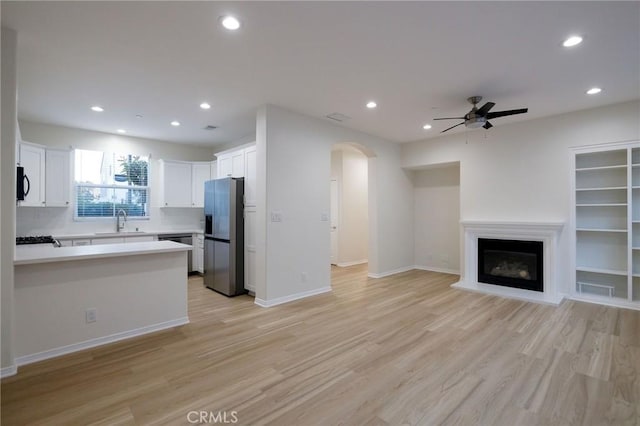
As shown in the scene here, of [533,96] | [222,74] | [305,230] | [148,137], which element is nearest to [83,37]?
[222,74]

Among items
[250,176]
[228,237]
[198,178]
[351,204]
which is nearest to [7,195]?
[228,237]

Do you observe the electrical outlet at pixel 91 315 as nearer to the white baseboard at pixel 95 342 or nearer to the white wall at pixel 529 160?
the white baseboard at pixel 95 342

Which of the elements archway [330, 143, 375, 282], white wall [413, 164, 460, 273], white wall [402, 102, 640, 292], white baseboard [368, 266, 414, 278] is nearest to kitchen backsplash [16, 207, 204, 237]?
archway [330, 143, 375, 282]

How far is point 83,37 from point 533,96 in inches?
200

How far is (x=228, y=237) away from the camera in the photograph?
4.68 metres

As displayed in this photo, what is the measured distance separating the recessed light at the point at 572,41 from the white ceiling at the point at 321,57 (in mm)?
53

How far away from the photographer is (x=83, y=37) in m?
2.55

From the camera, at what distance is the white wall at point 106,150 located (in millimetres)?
4969

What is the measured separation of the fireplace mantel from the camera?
4.42 m

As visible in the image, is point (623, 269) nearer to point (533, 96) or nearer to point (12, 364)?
point (533, 96)

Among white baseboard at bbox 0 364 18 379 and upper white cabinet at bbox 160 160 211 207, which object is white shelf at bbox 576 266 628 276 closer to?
white baseboard at bbox 0 364 18 379

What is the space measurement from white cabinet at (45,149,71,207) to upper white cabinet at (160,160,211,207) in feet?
4.99
